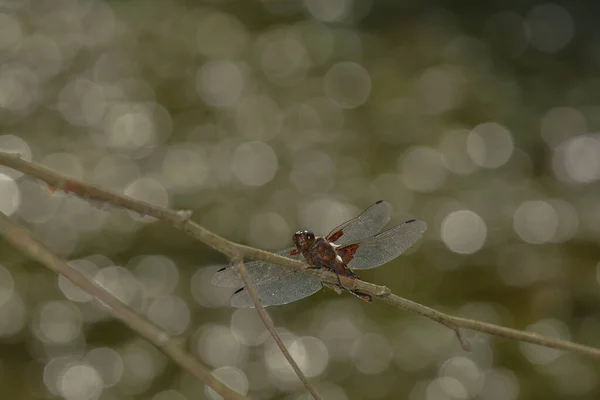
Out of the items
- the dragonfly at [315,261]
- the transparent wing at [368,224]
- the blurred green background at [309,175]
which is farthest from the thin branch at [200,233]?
the blurred green background at [309,175]

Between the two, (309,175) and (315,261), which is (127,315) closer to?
(315,261)

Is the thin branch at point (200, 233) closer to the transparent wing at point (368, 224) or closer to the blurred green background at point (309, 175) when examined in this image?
the transparent wing at point (368, 224)

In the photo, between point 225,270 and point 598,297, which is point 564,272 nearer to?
point 598,297

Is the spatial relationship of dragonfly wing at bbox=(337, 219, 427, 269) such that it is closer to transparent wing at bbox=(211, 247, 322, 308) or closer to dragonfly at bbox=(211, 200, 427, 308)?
dragonfly at bbox=(211, 200, 427, 308)

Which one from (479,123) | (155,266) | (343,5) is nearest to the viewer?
(155,266)

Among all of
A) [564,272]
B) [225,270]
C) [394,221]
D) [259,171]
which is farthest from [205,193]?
[225,270]
